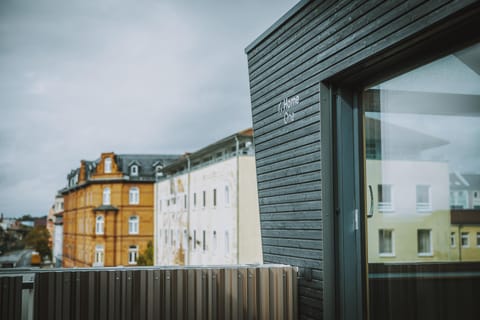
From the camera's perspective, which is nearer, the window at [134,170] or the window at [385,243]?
the window at [385,243]

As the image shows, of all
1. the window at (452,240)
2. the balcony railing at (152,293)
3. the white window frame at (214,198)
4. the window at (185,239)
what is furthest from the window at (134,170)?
the window at (452,240)

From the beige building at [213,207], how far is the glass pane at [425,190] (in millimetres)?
17559

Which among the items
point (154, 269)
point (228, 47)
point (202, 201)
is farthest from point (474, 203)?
point (202, 201)

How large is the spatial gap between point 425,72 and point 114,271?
80.2 inches

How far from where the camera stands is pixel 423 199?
109 inches

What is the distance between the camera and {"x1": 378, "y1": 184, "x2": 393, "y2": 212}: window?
10.1ft

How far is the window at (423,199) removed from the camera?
2.71 metres

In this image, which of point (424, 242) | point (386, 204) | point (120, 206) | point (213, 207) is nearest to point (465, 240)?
point (424, 242)

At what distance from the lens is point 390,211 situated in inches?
121

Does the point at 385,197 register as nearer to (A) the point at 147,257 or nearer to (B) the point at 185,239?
→ (B) the point at 185,239

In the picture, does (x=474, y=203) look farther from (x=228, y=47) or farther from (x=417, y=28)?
(x=228, y=47)

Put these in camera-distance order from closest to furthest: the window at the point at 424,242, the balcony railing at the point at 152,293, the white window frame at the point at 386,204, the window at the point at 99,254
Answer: the window at the point at 424,242 → the white window frame at the point at 386,204 → the balcony railing at the point at 152,293 → the window at the point at 99,254

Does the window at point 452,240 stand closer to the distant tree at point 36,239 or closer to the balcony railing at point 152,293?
the balcony railing at point 152,293

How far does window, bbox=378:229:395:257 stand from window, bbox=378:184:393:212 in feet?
0.42
